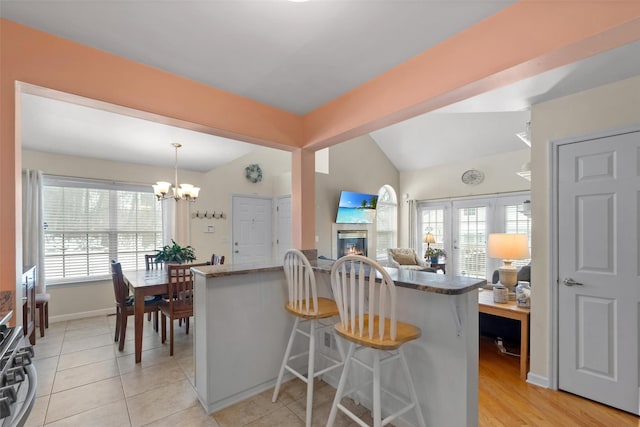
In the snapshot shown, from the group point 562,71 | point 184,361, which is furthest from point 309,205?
point 562,71

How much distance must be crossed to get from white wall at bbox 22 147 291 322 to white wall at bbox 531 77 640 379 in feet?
13.4

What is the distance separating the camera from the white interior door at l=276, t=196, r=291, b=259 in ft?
19.1

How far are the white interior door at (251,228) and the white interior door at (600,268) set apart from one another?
4.59 meters

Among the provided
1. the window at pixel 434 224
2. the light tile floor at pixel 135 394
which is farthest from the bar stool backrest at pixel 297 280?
the window at pixel 434 224

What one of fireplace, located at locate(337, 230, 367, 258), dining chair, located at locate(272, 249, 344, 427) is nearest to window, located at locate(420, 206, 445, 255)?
fireplace, located at locate(337, 230, 367, 258)

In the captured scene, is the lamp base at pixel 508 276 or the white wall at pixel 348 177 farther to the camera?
the white wall at pixel 348 177

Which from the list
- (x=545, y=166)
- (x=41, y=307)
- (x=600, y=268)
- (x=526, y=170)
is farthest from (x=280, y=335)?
(x=41, y=307)

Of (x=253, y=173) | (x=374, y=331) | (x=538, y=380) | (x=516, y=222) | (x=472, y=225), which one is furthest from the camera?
(x=472, y=225)

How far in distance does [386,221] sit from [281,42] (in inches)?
234

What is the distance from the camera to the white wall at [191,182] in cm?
393

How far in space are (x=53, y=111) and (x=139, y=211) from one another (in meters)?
2.09

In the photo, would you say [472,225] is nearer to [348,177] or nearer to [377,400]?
[348,177]

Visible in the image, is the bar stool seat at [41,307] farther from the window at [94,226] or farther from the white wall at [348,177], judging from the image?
the white wall at [348,177]

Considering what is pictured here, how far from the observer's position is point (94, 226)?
4.21m
